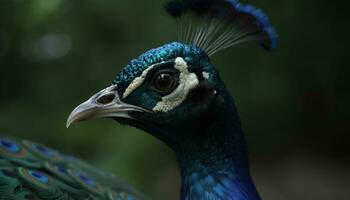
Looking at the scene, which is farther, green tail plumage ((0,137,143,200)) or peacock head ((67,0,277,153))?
green tail plumage ((0,137,143,200))

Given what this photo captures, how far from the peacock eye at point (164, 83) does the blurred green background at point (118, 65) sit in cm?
103

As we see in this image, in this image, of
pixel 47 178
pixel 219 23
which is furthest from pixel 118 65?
pixel 219 23

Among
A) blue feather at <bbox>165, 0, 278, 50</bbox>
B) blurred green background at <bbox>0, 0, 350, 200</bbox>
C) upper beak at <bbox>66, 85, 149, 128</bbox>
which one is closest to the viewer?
upper beak at <bbox>66, 85, 149, 128</bbox>

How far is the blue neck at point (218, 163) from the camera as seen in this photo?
57.5 inches

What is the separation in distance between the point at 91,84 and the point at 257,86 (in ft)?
2.57

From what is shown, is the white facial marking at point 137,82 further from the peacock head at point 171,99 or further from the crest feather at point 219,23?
the crest feather at point 219,23

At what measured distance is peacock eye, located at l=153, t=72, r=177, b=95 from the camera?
4.66 ft

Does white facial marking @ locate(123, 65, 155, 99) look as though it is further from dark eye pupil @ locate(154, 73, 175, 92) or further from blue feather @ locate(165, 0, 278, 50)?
blue feather @ locate(165, 0, 278, 50)

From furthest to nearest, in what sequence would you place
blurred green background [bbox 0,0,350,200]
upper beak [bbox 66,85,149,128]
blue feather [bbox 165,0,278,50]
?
1. blurred green background [bbox 0,0,350,200]
2. blue feather [bbox 165,0,278,50]
3. upper beak [bbox 66,85,149,128]

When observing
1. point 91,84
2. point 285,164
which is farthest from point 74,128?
point 285,164

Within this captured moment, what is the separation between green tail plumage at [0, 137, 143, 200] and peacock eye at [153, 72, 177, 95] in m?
0.41

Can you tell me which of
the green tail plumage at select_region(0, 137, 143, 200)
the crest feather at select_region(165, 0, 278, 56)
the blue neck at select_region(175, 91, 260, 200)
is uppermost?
the crest feather at select_region(165, 0, 278, 56)

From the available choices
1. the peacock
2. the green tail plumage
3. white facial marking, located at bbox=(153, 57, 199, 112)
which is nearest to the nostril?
the peacock

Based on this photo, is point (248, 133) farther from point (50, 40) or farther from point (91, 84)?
point (50, 40)
